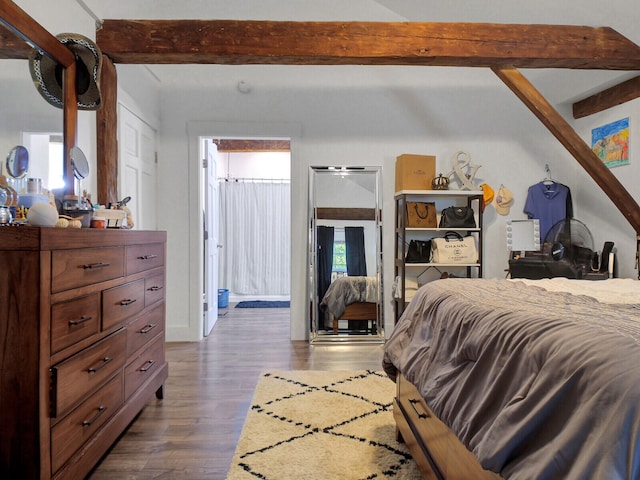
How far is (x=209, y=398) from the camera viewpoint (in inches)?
94.0

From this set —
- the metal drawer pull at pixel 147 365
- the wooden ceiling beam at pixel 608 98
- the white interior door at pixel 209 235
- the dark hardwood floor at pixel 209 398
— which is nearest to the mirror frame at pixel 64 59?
the metal drawer pull at pixel 147 365

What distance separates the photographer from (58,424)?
4.24 ft

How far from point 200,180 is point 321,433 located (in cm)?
258

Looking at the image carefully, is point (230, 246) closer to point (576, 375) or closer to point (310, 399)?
point (310, 399)

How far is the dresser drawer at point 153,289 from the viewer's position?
2.11 meters

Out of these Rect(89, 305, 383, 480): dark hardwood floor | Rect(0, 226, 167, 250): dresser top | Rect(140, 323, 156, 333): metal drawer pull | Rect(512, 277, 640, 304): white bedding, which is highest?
Rect(0, 226, 167, 250): dresser top

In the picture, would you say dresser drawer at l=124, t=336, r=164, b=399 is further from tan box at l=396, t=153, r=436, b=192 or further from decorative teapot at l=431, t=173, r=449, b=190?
decorative teapot at l=431, t=173, r=449, b=190

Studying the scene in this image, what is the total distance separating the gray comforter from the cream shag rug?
2.03 feet

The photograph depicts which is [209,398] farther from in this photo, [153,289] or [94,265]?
[94,265]

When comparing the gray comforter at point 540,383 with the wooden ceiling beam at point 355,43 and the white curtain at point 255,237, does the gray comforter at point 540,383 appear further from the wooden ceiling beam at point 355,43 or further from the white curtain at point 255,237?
the white curtain at point 255,237

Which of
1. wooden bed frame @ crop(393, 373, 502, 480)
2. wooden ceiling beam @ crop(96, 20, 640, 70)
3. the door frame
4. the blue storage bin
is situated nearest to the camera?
wooden bed frame @ crop(393, 373, 502, 480)

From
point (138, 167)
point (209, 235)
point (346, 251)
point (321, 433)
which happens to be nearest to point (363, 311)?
point (346, 251)

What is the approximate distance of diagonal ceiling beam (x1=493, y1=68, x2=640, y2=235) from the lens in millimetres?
2979

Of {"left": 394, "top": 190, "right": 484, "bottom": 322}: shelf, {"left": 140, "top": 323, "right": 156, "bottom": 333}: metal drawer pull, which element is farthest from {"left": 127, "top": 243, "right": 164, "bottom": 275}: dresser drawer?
{"left": 394, "top": 190, "right": 484, "bottom": 322}: shelf
